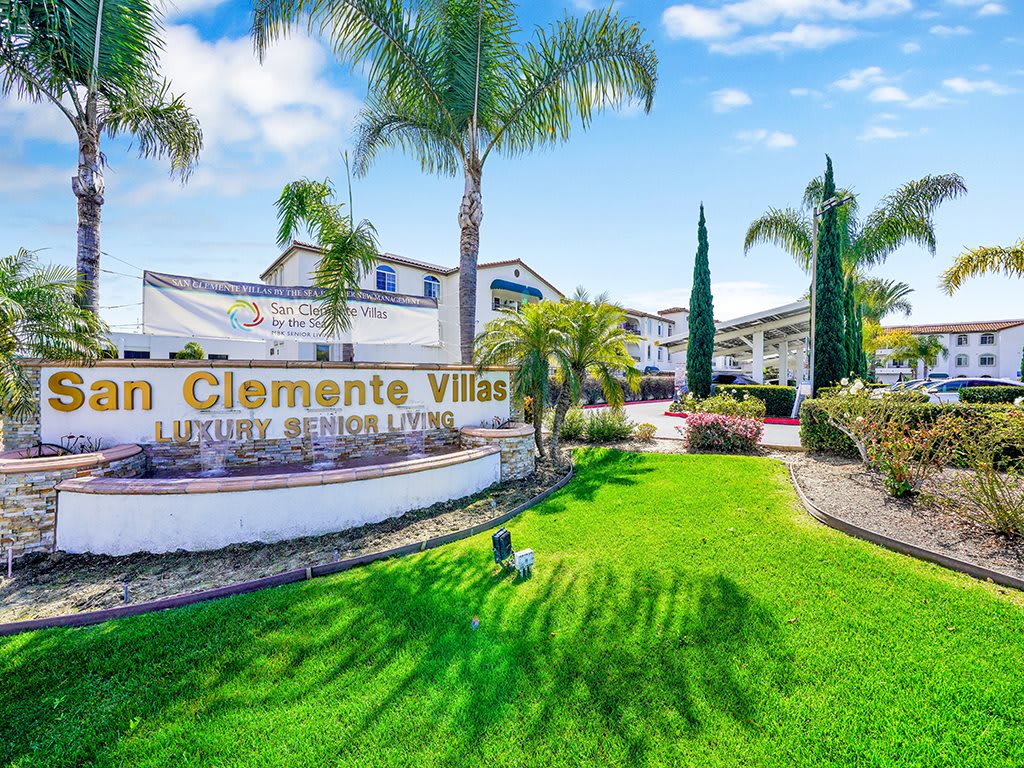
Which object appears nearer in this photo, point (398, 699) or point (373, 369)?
point (398, 699)

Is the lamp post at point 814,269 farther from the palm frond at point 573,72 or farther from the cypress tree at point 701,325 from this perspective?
the palm frond at point 573,72

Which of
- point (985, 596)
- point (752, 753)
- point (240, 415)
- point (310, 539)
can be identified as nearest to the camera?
point (752, 753)

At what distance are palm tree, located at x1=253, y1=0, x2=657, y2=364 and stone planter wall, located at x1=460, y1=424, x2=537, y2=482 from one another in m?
2.23

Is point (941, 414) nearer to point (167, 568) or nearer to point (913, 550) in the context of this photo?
point (913, 550)

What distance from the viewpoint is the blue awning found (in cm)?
2417

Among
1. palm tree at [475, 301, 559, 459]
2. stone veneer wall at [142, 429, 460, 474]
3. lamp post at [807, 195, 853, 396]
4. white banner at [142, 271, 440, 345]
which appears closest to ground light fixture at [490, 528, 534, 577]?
stone veneer wall at [142, 429, 460, 474]

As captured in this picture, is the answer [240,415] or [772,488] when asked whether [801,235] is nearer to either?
[772,488]

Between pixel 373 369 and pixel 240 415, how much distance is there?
2.28 metres

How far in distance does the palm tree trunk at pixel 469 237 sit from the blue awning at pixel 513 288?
13.0 metres

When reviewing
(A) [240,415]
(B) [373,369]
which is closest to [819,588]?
(B) [373,369]

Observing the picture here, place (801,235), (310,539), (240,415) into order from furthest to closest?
(801,235) → (240,415) → (310,539)

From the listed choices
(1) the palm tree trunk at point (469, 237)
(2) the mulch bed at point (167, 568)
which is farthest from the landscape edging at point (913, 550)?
(1) the palm tree trunk at point (469, 237)

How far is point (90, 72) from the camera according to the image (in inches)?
292

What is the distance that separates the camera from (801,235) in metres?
21.7
